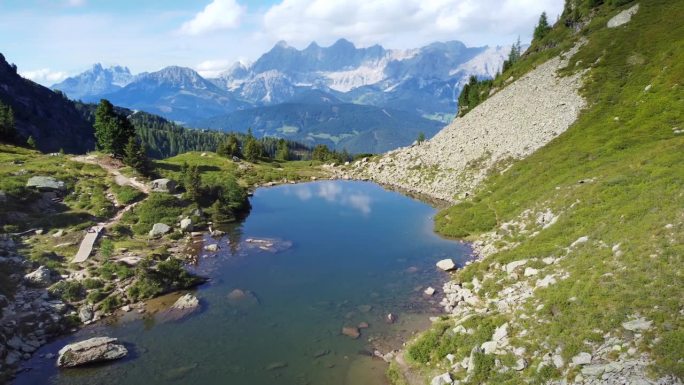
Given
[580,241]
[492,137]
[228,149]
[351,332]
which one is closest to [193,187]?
[351,332]

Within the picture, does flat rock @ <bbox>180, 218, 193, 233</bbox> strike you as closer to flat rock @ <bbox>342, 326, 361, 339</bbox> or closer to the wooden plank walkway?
the wooden plank walkway

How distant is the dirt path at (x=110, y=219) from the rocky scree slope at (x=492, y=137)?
61201 millimetres

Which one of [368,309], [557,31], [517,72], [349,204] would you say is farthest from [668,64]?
[368,309]

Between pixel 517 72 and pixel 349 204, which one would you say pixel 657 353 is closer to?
pixel 349 204

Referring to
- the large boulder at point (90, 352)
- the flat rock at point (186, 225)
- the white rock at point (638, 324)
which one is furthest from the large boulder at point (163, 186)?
the white rock at point (638, 324)

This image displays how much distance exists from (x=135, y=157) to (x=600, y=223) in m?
82.9

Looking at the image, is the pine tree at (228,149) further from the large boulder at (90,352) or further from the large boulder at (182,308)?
the large boulder at (90,352)

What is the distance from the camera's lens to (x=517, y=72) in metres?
123

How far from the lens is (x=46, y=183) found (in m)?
72.2

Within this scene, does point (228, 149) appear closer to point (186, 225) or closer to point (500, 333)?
point (186, 225)

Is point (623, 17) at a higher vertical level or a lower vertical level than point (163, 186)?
higher

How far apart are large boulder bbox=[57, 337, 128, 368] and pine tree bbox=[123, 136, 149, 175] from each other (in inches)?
2339

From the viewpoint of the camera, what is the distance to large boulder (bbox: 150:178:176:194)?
262ft

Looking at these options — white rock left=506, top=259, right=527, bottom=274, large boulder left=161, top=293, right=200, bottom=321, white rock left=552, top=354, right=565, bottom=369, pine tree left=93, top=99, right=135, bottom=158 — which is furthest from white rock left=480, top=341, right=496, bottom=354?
pine tree left=93, top=99, right=135, bottom=158
